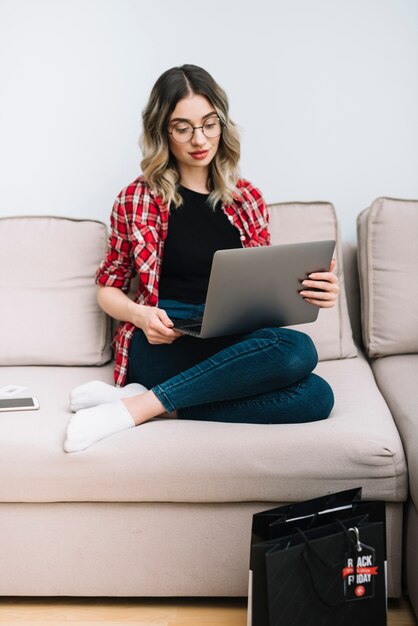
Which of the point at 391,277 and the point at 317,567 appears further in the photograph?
the point at 391,277

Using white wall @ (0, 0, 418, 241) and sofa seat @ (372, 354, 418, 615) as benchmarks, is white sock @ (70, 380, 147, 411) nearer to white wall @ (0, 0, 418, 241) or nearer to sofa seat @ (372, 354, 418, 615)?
sofa seat @ (372, 354, 418, 615)

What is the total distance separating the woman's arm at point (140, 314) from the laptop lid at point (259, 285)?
17 centimetres

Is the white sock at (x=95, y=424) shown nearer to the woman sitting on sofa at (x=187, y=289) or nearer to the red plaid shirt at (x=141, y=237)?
the woman sitting on sofa at (x=187, y=289)

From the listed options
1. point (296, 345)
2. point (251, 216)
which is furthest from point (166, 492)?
point (251, 216)

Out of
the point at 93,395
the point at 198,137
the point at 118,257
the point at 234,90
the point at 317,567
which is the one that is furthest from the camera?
the point at 234,90

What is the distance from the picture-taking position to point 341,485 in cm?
164

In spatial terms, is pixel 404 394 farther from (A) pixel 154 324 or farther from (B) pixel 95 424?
(B) pixel 95 424

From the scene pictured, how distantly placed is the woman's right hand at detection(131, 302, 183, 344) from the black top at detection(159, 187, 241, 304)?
17 centimetres

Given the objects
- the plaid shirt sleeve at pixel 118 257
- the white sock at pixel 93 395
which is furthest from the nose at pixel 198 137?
the white sock at pixel 93 395

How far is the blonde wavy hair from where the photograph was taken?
6.68 feet

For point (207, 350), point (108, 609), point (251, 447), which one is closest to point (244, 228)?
point (207, 350)

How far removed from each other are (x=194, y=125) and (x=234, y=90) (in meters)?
0.56

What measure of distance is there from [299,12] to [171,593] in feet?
6.04

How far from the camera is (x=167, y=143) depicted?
2.10 metres
